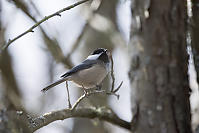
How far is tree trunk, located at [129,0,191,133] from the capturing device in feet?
7.09

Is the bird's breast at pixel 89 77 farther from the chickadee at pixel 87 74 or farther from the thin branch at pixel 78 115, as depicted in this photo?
the thin branch at pixel 78 115

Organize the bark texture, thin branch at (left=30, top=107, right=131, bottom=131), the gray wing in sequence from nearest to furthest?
thin branch at (left=30, top=107, right=131, bottom=131), the bark texture, the gray wing

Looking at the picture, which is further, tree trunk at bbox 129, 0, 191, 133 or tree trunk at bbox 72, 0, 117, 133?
tree trunk at bbox 72, 0, 117, 133

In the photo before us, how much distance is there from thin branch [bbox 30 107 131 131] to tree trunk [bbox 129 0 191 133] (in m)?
0.18

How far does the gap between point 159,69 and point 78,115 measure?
0.61 metres

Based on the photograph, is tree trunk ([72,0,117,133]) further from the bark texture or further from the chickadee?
the bark texture

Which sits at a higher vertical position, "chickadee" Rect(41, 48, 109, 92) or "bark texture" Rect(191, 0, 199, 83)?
"bark texture" Rect(191, 0, 199, 83)

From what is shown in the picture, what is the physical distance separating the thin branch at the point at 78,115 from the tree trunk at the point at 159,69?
0.58ft

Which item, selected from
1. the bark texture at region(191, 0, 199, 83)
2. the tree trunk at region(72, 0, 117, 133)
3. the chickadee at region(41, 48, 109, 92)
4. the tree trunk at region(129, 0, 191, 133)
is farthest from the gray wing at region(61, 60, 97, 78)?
the tree trunk at region(129, 0, 191, 133)

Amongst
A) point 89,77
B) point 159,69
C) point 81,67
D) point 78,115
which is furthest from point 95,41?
point 159,69

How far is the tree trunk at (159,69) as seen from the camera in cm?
216

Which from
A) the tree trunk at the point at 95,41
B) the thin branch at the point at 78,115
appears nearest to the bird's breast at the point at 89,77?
the tree trunk at the point at 95,41

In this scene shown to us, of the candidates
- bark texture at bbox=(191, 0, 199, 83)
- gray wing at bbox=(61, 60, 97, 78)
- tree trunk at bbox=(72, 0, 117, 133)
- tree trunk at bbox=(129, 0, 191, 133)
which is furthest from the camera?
tree trunk at bbox=(72, 0, 117, 133)

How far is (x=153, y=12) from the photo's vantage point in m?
2.25
